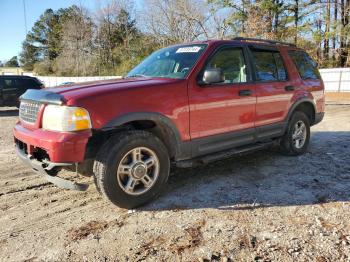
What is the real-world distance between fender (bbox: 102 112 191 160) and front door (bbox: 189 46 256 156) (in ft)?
0.56

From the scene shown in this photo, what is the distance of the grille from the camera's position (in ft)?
12.8

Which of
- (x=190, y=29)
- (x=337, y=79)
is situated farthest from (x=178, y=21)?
(x=337, y=79)

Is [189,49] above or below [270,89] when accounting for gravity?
above

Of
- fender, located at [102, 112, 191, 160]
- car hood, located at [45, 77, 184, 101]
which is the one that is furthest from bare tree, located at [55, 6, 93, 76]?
fender, located at [102, 112, 191, 160]

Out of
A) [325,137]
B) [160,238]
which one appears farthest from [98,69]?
[160,238]

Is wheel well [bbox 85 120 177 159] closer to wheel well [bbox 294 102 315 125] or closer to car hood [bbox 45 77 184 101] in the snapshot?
car hood [bbox 45 77 184 101]

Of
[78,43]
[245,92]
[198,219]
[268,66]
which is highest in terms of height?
[78,43]

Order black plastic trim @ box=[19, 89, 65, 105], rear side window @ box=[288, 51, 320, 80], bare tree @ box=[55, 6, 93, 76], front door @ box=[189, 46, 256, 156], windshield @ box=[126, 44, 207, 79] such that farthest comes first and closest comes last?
bare tree @ box=[55, 6, 93, 76] < rear side window @ box=[288, 51, 320, 80] < windshield @ box=[126, 44, 207, 79] < front door @ box=[189, 46, 256, 156] < black plastic trim @ box=[19, 89, 65, 105]

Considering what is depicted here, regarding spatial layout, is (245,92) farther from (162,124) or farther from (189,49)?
(162,124)

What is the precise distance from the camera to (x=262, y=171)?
210 inches

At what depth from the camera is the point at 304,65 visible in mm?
6359

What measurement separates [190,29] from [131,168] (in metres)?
28.5

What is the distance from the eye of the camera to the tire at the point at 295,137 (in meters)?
6.02

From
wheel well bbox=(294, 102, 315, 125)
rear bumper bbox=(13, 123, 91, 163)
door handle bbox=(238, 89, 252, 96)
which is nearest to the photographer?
rear bumper bbox=(13, 123, 91, 163)
